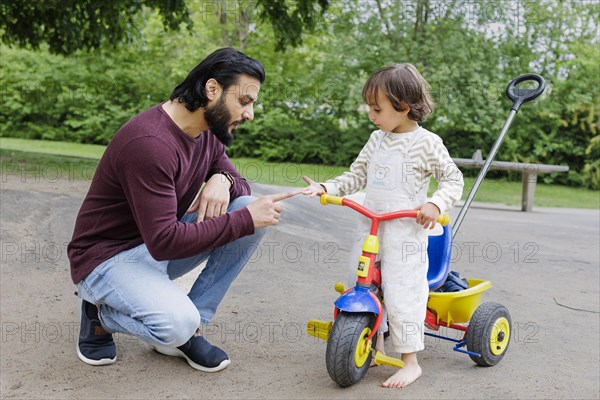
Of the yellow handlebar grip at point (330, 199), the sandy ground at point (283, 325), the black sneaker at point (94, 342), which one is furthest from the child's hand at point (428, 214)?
the black sneaker at point (94, 342)

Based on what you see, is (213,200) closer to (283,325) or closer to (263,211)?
(263,211)

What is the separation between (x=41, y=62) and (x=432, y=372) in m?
20.0

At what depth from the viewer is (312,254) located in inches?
202

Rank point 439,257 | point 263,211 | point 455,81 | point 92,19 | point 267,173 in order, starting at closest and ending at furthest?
point 263,211, point 439,257, point 92,19, point 267,173, point 455,81

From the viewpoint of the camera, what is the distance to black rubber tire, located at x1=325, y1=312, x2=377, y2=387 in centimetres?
253

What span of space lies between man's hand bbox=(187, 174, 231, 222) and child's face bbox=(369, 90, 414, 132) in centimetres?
69

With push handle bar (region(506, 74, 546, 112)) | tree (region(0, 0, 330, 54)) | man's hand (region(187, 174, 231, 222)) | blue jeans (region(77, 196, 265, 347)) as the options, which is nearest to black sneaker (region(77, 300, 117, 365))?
blue jeans (region(77, 196, 265, 347))

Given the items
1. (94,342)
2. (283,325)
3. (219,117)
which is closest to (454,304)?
(283,325)

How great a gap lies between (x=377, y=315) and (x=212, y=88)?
3.52ft

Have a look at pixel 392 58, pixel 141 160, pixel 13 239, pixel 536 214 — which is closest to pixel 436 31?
pixel 392 58

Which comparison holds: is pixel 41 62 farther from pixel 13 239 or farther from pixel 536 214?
pixel 13 239

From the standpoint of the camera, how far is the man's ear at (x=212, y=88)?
2.61 metres

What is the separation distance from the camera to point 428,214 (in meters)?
2.59

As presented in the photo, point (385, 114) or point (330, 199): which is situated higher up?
point (385, 114)
